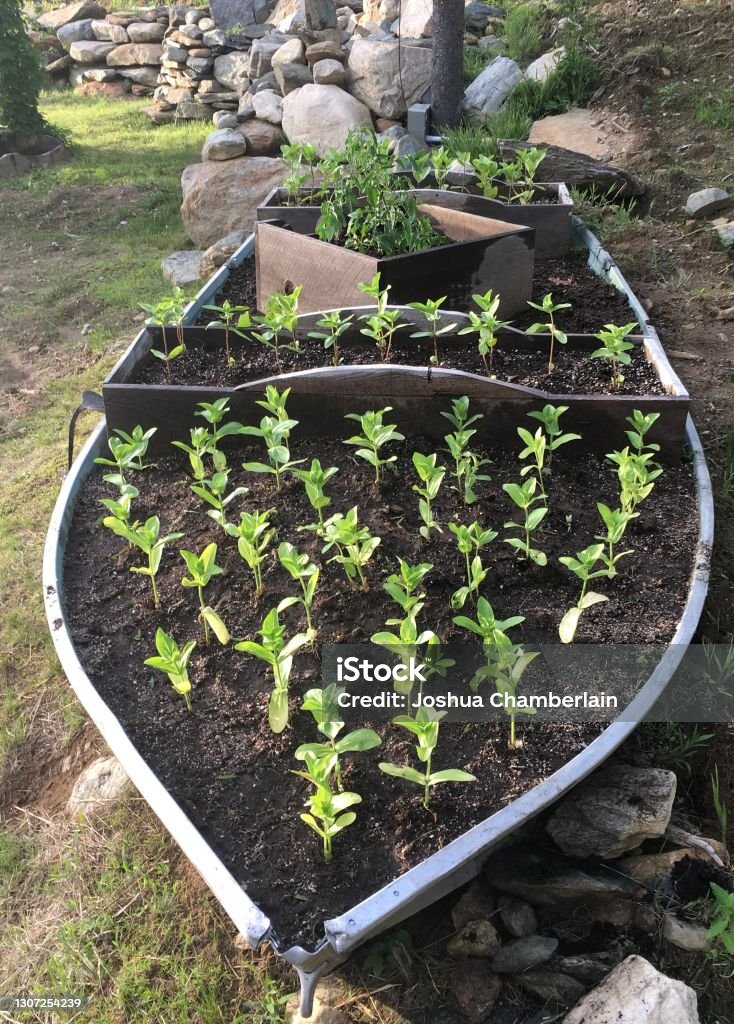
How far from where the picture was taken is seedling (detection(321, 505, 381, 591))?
2.12m

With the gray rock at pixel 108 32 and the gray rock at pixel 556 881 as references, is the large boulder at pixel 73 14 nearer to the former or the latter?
the gray rock at pixel 108 32

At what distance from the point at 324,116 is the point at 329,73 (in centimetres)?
51

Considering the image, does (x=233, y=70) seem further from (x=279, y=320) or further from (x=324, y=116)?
(x=279, y=320)

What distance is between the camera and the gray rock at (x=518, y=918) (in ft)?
5.73

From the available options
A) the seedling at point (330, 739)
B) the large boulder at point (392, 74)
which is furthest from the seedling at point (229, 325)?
the large boulder at point (392, 74)

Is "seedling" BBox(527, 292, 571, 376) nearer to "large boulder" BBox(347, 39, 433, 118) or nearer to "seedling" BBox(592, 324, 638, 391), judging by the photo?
"seedling" BBox(592, 324, 638, 391)

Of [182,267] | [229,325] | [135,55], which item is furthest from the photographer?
[135,55]

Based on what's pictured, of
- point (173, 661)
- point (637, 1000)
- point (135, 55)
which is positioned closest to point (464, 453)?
point (173, 661)

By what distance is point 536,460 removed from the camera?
2639 mm

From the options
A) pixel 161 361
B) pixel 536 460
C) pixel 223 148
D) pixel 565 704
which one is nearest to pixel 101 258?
pixel 223 148

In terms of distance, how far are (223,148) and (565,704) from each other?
6526 millimetres

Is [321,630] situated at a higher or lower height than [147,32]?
lower

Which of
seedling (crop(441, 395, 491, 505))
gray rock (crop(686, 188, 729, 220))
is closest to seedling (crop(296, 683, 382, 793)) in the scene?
seedling (crop(441, 395, 491, 505))

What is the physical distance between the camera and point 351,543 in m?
2.19
